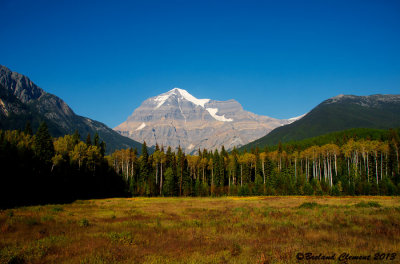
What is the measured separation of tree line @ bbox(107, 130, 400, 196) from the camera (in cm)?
7725

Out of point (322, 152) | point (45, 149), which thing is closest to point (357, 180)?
point (322, 152)

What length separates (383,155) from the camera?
89.2 metres

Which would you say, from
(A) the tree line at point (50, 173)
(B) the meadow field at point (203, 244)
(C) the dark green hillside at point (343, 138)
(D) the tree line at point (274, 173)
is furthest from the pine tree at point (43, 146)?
(C) the dark green hillside at point (343, 138)

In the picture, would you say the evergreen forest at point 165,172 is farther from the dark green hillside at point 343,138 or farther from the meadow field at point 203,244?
the meadow field at point 203,244

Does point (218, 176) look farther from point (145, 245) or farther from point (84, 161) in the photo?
point (145, 245)

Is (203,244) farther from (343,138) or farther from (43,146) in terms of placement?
(343,138)

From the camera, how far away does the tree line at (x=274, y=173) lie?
3041 inches

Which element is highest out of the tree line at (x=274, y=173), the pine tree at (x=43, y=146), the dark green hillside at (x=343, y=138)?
the dark green hillside at (x=343, y=138)

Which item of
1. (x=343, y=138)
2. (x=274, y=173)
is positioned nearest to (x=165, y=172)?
(x=274, y=173)

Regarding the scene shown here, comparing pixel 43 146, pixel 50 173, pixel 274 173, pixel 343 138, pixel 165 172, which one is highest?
pixel 343 138

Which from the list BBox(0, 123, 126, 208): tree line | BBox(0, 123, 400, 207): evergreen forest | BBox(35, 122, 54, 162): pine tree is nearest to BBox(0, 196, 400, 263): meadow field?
BBox(0, 123, 126, 208): tree line

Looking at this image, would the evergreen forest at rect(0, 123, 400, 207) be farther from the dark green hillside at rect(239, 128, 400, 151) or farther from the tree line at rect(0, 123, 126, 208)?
the dark green hillside at rect(239, 128, 400, 151)

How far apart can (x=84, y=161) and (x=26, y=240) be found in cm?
6812

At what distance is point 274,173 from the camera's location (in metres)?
93.9
